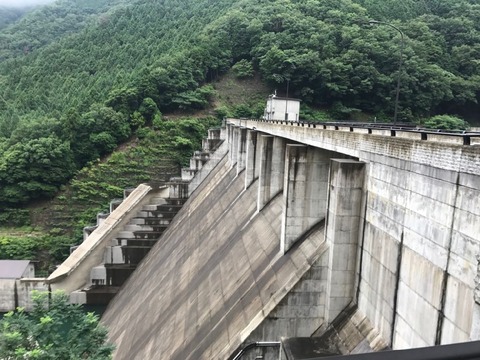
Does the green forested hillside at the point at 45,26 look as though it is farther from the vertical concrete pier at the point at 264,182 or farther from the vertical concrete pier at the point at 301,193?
the vertical concrete pier at the point at 301,193

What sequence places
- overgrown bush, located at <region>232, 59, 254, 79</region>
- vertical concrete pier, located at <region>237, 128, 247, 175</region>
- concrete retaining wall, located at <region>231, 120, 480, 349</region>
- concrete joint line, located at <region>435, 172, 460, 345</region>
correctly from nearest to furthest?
1. concrete retaining wall, located at <region>231, 120, 480, 349</region>
2. concrete joint line, located at <region>435, 172, 460, 345</region>
3. vertical concrete pier, located at <region>237, 128, 247, 175</region>
4. overgrown bush, located at <region>232, 59, 254, 79</region>

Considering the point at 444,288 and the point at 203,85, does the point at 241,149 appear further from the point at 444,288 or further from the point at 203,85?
the point at 203,85

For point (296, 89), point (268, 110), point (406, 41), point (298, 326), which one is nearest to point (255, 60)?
point (296, 89)

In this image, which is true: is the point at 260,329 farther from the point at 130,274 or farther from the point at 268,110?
the point at 268,110

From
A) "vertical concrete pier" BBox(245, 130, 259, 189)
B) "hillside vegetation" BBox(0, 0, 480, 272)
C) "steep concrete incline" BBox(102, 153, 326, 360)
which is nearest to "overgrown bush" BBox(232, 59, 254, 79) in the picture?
"hillside vegetation" BBox(0, 0, 480, 272)

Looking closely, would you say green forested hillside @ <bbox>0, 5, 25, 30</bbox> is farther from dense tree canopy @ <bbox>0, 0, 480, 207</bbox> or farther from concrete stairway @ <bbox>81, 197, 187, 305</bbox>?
concrete stairway @ <bbox>81, 197, 187, 305</bbox>

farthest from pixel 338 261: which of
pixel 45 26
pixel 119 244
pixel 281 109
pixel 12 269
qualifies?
pixel 45 26

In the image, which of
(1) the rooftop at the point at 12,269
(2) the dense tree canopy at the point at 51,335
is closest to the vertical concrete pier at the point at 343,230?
(2) the dense tree canopy at the point at 51,335
